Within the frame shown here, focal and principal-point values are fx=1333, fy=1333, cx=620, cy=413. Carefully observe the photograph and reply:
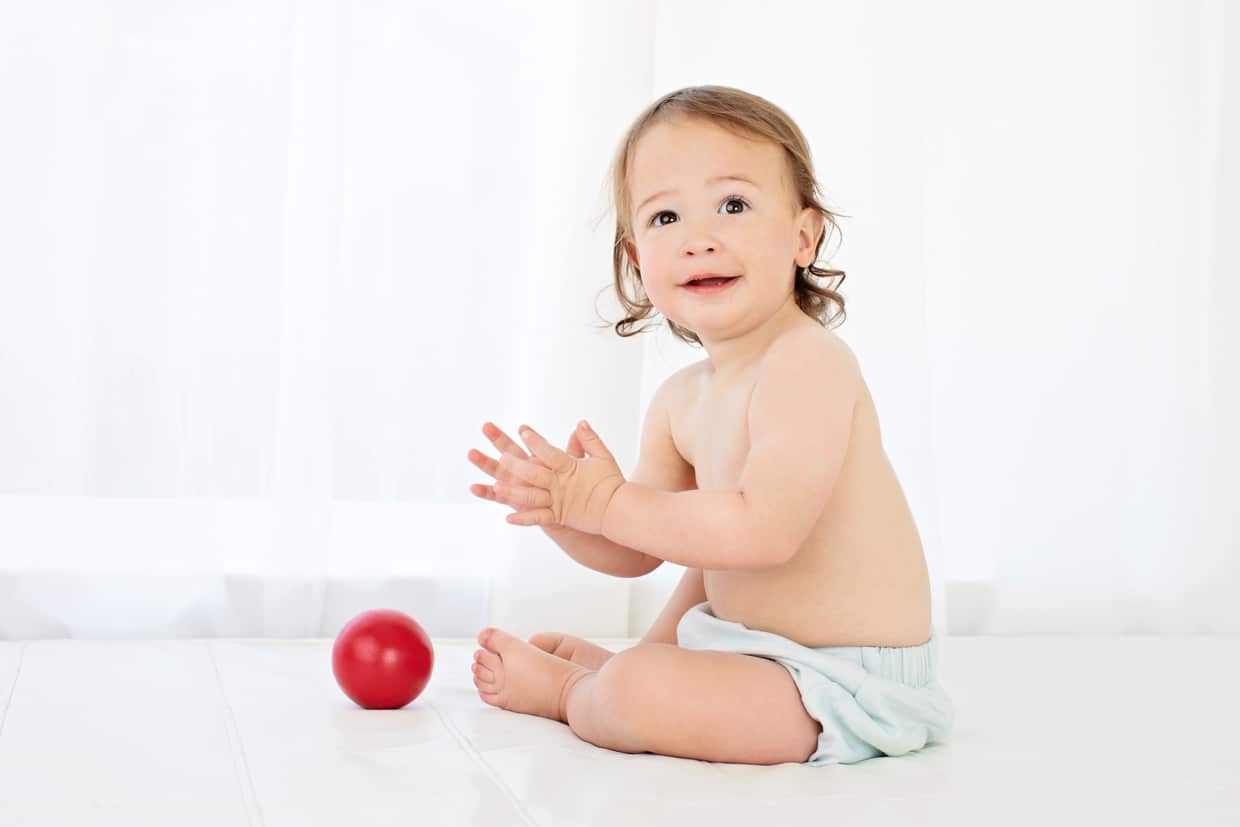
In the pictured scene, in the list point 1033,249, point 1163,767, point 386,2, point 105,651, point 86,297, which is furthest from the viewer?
point 1033,249

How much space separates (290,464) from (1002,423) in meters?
1.02

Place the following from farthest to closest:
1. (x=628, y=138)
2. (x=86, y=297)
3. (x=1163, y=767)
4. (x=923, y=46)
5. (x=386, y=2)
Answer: (x=923, y=46), (x=386, y=2), (x=86, y=297), (x=628, y=138), (x=1163, y=767)

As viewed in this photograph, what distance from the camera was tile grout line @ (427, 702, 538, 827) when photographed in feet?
2.60

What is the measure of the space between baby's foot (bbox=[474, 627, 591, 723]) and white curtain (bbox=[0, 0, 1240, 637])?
472 mm

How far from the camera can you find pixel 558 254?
1634mm

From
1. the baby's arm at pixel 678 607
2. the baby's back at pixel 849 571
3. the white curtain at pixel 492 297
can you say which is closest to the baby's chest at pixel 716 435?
the baby's back at pixel 849 571

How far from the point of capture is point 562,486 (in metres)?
1.03

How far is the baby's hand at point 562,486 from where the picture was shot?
3.32 feet

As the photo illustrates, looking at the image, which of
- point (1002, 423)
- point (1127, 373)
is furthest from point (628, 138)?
point (1127, 373)

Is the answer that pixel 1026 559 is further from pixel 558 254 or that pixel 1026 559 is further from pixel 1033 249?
pixel 558 254

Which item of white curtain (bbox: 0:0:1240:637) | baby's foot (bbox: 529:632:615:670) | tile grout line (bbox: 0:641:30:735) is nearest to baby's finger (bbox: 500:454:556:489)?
baby's foot (bbox: 529:632:615:670)

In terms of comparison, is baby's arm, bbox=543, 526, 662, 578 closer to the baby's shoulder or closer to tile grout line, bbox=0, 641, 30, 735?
the baby's shoulder

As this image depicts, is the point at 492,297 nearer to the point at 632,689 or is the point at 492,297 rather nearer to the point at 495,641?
the point at 495,641

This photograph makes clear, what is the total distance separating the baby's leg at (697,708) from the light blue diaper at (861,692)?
0.5 inches
